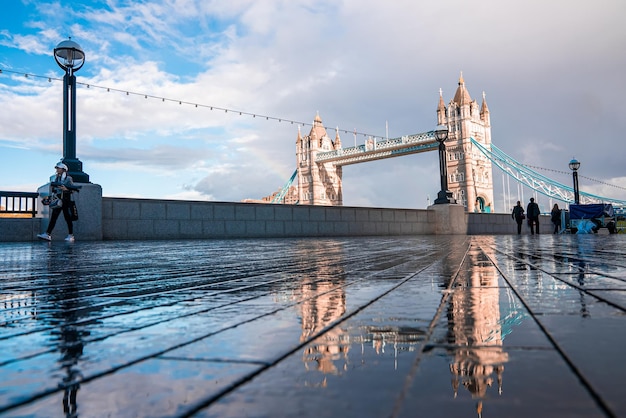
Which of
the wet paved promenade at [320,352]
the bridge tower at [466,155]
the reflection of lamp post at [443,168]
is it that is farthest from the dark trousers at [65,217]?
the bridge tower at [466,155]

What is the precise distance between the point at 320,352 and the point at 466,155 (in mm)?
85314

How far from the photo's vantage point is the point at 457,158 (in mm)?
84375

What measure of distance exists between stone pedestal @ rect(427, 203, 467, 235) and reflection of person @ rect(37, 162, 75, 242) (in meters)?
13.5

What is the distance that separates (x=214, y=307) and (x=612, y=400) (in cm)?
142

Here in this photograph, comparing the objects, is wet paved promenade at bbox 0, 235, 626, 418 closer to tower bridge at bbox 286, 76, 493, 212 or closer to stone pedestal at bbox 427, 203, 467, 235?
stone pedestal at bbox 427, 203, 467, 235

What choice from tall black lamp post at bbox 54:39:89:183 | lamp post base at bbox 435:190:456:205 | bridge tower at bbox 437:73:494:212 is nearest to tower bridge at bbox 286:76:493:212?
bridge tower at bbox 437:73:494:212

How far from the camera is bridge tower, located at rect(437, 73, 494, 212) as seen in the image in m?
81.8

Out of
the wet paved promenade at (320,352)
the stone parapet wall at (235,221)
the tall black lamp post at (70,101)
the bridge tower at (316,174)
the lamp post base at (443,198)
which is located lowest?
the wet paved promenade at (320,352)

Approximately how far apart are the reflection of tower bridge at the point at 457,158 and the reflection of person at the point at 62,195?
64335mm

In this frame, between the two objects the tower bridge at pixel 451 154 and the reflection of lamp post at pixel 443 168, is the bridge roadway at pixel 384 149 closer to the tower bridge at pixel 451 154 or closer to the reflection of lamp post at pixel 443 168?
the tower bridge at pixel 451 154

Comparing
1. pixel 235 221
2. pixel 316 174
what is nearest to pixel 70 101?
pixel 235 221

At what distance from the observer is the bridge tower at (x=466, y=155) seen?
81812 millimetres

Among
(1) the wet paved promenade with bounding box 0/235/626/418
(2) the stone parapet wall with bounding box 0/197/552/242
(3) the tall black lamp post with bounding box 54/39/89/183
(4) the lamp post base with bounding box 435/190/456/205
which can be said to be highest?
(3) the tall black lamp post with bounding box 54/39/89/183

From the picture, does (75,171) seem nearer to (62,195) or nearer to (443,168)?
(62,195)
